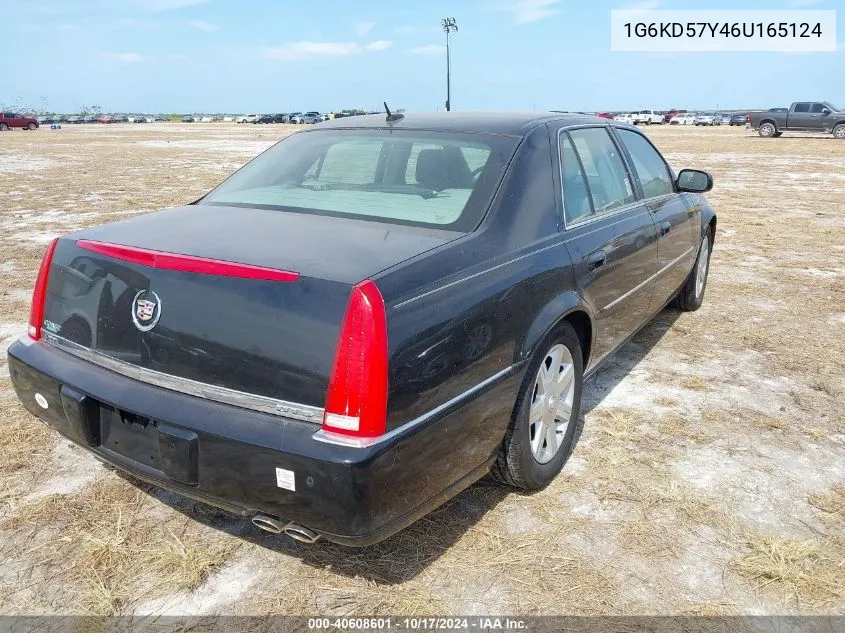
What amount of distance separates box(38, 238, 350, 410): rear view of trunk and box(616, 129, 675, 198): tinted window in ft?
9.25

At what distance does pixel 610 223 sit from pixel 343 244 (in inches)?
66.7

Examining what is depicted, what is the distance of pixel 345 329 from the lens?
2.00 m

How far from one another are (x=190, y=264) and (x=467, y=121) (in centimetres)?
165

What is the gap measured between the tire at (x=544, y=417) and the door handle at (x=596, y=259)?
337 mm

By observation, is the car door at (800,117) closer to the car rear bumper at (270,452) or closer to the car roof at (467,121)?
the car roof at (467,121)

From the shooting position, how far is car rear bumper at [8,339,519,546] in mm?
2016

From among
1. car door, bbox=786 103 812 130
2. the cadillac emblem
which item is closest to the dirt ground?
the cadillac emblem

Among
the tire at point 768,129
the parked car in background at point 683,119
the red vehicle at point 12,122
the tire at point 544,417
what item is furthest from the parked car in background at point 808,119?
the red vehicle at point 12,122

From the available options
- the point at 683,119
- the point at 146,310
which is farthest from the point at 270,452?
the point at 683,119

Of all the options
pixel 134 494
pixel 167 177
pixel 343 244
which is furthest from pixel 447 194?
pixel 167 177

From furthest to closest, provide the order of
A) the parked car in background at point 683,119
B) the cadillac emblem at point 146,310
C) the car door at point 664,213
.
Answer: the parked car in background at point 683,119
the car door at point 664,213
the cadillac emblem at point 146,310

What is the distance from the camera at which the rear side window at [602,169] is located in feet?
11.5

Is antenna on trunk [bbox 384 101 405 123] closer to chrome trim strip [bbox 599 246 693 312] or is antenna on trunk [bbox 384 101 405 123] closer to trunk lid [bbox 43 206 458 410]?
trunk lid [bbox 43 206 458 410]

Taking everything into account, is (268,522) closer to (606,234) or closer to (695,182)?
(606,234)
